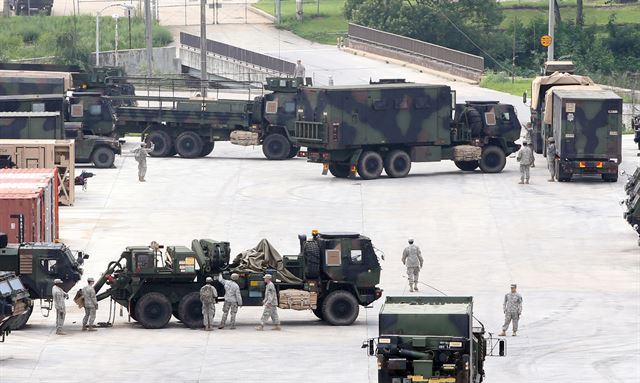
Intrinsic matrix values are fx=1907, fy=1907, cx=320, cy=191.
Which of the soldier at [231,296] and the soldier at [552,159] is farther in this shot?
the soldier at [552,159]

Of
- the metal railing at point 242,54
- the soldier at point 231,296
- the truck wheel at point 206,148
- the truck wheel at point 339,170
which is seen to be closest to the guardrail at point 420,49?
the metal railing at point 242,54

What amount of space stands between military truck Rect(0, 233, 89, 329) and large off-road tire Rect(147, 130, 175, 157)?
25.7 m

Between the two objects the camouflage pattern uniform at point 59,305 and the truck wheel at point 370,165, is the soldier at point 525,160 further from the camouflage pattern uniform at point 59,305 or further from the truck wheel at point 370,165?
the camouflage pattern uniform at point 59,305

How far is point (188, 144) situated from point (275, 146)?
3.04m

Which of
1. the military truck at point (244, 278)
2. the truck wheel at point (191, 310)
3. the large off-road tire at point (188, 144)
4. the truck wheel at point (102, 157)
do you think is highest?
the large off-road tire at point (188, 144)

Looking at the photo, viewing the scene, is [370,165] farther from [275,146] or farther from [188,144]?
[188,144]

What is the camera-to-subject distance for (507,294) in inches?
1553

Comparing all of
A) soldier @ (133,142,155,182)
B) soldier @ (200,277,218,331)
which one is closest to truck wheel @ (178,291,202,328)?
soldier @ (200,277,218,331)

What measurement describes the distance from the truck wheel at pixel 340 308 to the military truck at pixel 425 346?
827 centimetres

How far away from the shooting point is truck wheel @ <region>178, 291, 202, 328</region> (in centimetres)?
3953

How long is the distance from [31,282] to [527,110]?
43.2 metres

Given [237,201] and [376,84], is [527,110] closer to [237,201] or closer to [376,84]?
[376,84]

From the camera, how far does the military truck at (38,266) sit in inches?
1569

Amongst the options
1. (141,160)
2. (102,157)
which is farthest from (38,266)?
(102,157)
